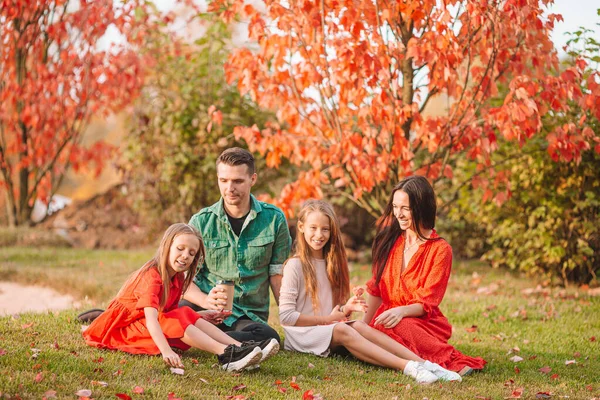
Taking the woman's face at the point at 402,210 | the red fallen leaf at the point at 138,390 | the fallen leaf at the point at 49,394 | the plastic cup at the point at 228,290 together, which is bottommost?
the red fallen leaf at the point at 138,390

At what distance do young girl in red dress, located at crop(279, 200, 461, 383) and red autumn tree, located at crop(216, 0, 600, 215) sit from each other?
112 centimetres

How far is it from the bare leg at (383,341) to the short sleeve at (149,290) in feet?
3.69

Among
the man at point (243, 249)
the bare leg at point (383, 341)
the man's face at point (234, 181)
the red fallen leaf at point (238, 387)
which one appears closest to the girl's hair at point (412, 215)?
the bare leg at point (383, 341)

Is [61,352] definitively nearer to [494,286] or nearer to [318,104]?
[318,104]

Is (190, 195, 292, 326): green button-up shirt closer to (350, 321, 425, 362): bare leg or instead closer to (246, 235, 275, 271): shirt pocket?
(246, 235, 275, 271): shirt pocket

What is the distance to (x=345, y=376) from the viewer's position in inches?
146

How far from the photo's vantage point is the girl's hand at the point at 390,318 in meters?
3.89

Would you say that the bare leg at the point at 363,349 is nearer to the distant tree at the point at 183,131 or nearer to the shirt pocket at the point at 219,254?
the shirt pocket at the point at 219,254

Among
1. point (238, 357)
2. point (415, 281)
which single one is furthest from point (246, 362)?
point (415, 281)

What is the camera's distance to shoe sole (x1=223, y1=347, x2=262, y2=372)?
347 centimetres

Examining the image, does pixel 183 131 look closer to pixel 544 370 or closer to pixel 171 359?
pixel 171 359

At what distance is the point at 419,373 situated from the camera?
3.64 meters

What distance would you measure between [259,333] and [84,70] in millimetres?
7243

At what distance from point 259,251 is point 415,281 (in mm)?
963
